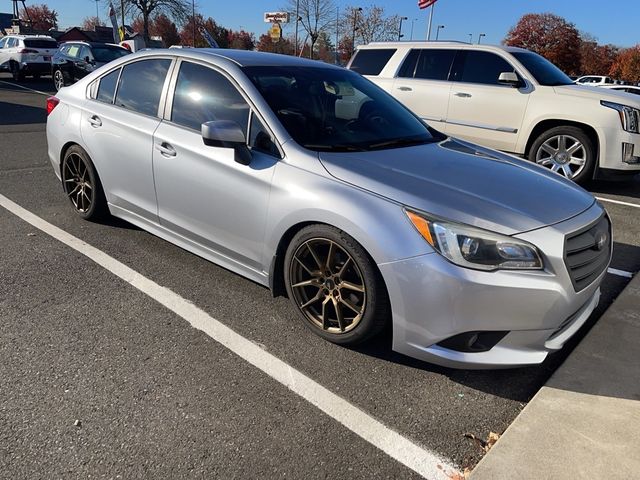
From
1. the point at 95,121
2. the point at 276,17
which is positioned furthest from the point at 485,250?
the point at 276,17

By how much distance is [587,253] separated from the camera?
277 centimetres

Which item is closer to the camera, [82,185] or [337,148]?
[337,148]

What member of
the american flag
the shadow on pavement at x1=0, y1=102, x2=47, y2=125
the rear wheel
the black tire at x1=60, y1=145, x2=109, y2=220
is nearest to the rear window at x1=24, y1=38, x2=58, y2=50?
the rear wheel

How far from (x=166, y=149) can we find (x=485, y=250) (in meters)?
2.31

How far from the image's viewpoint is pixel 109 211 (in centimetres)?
465

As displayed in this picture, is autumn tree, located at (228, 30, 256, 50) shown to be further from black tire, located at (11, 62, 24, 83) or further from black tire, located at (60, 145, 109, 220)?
black tire, located at (60, 145, 109, 220)

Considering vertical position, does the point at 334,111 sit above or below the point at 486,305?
above

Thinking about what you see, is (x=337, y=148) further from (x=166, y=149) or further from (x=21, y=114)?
(x=21, y=114)

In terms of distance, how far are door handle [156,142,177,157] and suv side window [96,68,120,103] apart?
3.36 ft

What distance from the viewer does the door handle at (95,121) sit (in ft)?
14.2

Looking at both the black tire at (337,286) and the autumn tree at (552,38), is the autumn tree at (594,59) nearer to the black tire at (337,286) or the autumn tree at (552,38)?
the autumn tree at (552,38)

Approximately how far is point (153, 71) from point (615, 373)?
12.3ft

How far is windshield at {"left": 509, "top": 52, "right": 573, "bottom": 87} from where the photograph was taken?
7346mm

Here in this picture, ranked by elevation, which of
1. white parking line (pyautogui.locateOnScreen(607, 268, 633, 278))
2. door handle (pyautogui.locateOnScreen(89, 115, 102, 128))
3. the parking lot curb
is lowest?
the parking lot curb
